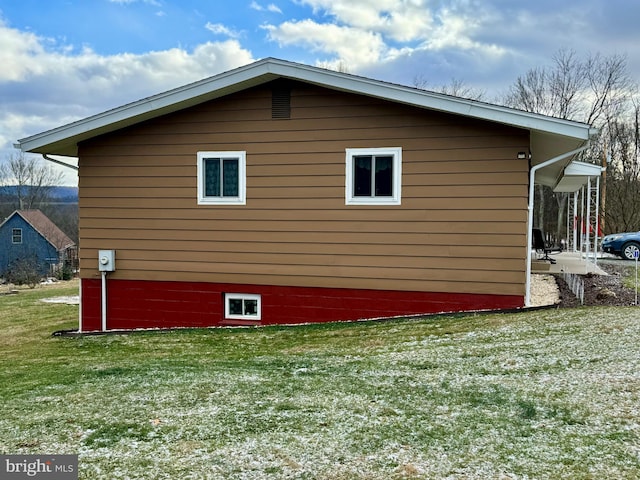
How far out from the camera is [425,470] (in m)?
2.72

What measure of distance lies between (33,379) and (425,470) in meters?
4.19

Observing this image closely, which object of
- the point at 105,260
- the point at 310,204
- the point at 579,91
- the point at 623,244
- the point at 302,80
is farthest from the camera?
the point at 579,91

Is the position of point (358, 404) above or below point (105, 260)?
below

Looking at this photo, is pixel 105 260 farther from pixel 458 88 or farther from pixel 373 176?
pixel 458 88

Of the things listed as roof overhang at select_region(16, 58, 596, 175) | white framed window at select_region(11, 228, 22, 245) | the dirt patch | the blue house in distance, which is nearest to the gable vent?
roof overhang at select_region(16, 58, 596, 175)

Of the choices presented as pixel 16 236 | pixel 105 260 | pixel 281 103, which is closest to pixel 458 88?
pixel 281 103

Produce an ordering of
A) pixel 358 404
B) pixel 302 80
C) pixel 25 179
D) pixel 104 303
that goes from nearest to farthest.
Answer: pixel 358 404 < pixel 302 80 < pixel 104 303 < pixel 25 179

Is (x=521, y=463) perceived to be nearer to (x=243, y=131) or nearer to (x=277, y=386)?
(x=277, y=386)

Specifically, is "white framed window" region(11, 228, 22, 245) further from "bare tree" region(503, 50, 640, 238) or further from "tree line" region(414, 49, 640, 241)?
"bare tree" region(503, 50, 640, 238)

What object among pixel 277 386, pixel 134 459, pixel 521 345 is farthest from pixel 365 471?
pixel 521 345

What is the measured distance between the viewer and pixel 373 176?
292 inches

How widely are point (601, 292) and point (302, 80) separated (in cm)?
558

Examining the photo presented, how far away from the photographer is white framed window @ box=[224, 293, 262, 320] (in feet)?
26.7

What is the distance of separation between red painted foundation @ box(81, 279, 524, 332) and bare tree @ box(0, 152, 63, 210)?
139 ft
